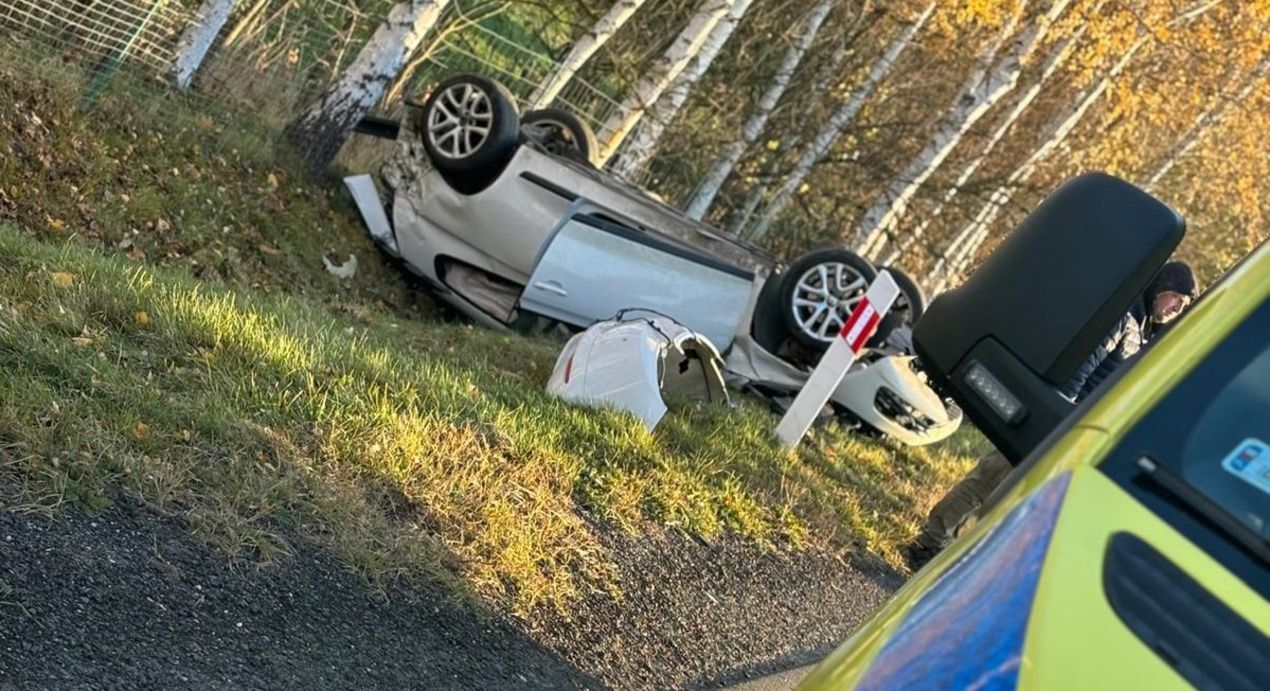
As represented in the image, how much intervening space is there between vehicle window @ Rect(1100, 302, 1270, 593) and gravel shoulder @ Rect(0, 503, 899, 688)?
2.25m

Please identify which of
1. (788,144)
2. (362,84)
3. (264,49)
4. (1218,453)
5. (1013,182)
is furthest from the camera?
(1013,182)

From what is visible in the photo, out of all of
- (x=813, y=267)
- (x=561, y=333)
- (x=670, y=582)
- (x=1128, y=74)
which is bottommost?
(x=561, y=333)

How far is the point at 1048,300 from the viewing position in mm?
2473

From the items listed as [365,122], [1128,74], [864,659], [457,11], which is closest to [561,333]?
[365,122]

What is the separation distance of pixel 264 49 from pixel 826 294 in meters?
5.25

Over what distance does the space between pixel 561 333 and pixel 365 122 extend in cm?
246

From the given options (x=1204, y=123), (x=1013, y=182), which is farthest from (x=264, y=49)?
(x=1204, y=123)

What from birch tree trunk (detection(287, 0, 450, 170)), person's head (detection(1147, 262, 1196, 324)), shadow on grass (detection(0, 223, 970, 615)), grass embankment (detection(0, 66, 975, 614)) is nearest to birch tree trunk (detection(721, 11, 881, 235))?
birch tree trunk (detection(287, 0, 450, 170))

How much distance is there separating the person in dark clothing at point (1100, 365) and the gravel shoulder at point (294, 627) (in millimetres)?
1010

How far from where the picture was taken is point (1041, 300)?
8.15 feet

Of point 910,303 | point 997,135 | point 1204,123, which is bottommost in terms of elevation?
point 910,303

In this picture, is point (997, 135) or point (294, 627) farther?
point (997, 135)

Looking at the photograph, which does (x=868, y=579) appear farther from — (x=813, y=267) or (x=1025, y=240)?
(x=1025, y=240)

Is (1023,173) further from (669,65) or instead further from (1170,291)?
(1170,291)
